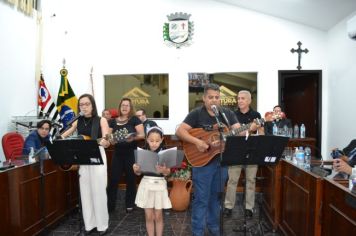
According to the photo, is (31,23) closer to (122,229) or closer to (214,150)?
(122,229)

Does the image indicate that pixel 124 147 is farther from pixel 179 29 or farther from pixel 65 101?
pixel 179 29

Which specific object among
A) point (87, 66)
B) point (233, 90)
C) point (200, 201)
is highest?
point (87, 66)

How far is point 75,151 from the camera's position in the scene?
9.76 feet

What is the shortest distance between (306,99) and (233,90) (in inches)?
62.8

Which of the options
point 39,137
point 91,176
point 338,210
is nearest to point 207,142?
point 338,210

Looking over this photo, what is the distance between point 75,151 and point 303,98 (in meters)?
5.12

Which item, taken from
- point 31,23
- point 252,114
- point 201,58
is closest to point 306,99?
point 201,58

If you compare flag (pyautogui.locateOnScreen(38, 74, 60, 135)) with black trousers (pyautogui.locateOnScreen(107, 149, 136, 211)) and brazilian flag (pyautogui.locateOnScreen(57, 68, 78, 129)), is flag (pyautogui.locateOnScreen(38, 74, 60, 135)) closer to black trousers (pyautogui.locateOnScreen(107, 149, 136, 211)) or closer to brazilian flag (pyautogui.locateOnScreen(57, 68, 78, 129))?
brazilian flag (pyautogui.locateOnScreen(57, 68, 78, 129))

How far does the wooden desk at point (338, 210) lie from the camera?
191 centimetres

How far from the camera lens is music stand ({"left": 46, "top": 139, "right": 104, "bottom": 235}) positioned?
9.59ft

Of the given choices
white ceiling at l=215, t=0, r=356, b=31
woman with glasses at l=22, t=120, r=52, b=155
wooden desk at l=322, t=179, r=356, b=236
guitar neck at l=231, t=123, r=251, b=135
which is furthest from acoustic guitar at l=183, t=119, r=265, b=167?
white ceiling at l=215, t=0, r=356, b=31

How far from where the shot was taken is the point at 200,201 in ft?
9.66

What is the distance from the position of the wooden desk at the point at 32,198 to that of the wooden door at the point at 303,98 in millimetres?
4399

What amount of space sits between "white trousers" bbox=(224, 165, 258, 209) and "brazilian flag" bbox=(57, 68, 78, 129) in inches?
134
